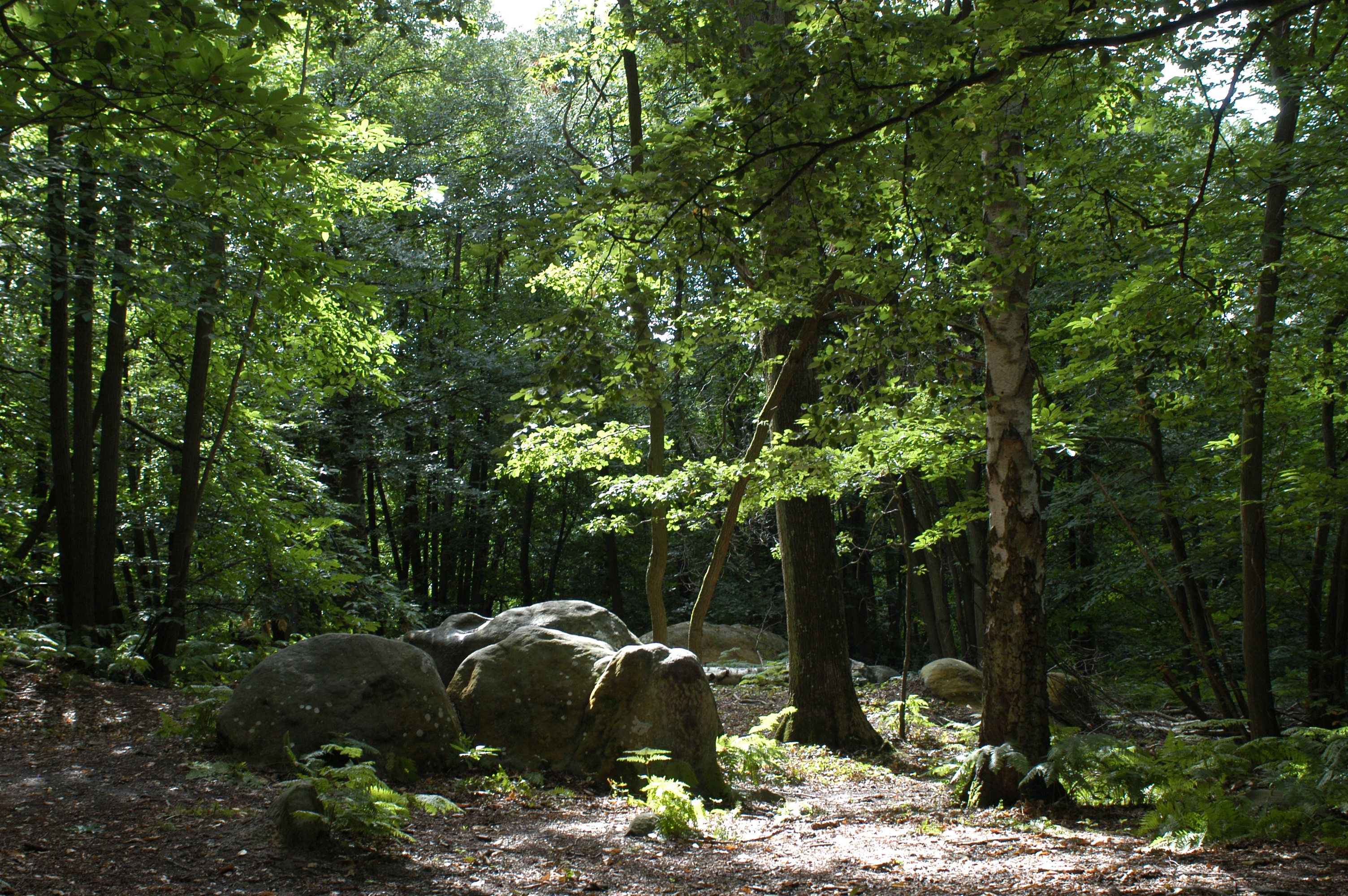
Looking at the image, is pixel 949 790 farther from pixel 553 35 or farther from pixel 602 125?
pixel 553 35

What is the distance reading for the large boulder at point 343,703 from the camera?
5.67 meters

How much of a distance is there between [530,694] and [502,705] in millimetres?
226

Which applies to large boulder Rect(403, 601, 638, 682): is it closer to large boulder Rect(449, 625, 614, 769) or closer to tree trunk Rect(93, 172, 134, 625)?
large boulder Rect(449, 625, 614, 769)

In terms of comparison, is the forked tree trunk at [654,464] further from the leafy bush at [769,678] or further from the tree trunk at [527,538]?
the tree trunk at [527,538]

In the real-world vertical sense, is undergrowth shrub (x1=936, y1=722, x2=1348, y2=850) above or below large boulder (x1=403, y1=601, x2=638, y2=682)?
below

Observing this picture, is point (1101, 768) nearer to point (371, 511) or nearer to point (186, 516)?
point (186, 516)

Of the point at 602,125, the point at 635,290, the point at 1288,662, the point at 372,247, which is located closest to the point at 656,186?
the point at 635,290

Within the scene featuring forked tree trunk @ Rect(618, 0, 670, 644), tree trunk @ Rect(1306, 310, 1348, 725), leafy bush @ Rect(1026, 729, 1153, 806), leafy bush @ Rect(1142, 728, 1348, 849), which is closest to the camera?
leafy bush @ Rect(1142, 728, 1348, 849)

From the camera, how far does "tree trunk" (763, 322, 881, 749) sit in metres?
8.84

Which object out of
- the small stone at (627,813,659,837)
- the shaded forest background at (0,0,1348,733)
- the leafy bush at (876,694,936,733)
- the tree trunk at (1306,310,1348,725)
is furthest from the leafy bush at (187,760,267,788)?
the tree trunk at (1306,310,1348,725)

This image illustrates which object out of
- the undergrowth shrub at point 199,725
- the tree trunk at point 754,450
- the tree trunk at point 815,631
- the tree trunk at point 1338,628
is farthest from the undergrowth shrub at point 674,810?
the tree trunk at point 1338,628

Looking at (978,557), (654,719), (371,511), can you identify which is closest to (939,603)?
(978,557)

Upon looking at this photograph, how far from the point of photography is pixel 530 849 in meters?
4.64

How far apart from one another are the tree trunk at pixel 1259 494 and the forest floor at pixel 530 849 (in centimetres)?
281
